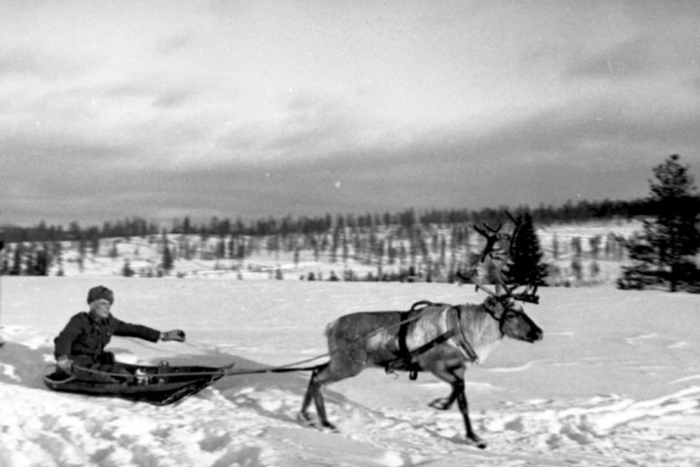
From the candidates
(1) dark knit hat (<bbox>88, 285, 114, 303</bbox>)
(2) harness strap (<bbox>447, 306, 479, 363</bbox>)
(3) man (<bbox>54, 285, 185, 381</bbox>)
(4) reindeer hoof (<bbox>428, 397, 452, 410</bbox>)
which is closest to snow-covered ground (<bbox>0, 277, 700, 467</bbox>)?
(4) reindeer hoof (<bbox>428, 397, 452, 410</bbox>)

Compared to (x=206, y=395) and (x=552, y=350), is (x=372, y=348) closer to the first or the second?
(x=206, y=395)

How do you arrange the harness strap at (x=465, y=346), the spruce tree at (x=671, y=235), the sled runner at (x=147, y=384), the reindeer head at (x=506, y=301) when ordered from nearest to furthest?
the reindeer head at (x=506, y=301)
the harness strap at (x=465, y=346)
the sled runner at (x=147, y=384)
the spruce tree at (x=671, y=235)

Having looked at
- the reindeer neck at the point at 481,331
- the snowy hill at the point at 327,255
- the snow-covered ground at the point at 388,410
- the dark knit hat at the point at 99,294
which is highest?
the dark knit hat at the point at 99,294

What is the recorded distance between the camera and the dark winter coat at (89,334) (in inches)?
343

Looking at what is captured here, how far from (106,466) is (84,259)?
→ 136 meters

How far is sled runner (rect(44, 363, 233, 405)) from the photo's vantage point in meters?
8.35

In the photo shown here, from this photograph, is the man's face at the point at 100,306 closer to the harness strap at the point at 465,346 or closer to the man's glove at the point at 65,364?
the man's glove at the point at 65,364

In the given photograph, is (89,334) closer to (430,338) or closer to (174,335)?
(174,335)

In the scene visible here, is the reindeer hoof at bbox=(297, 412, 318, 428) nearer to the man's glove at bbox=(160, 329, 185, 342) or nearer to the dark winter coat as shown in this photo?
the man's glove at bbox=(160, 329, 185, 342)

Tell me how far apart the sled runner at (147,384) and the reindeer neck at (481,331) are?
3035mm

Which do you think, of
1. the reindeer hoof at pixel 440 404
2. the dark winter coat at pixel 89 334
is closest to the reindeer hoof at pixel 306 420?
the reindeer hoof at pixel 440 404

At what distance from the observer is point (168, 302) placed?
26047 mm

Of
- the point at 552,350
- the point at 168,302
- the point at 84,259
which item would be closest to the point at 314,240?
the point at 84,259

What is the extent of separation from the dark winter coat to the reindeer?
283 centimetres
